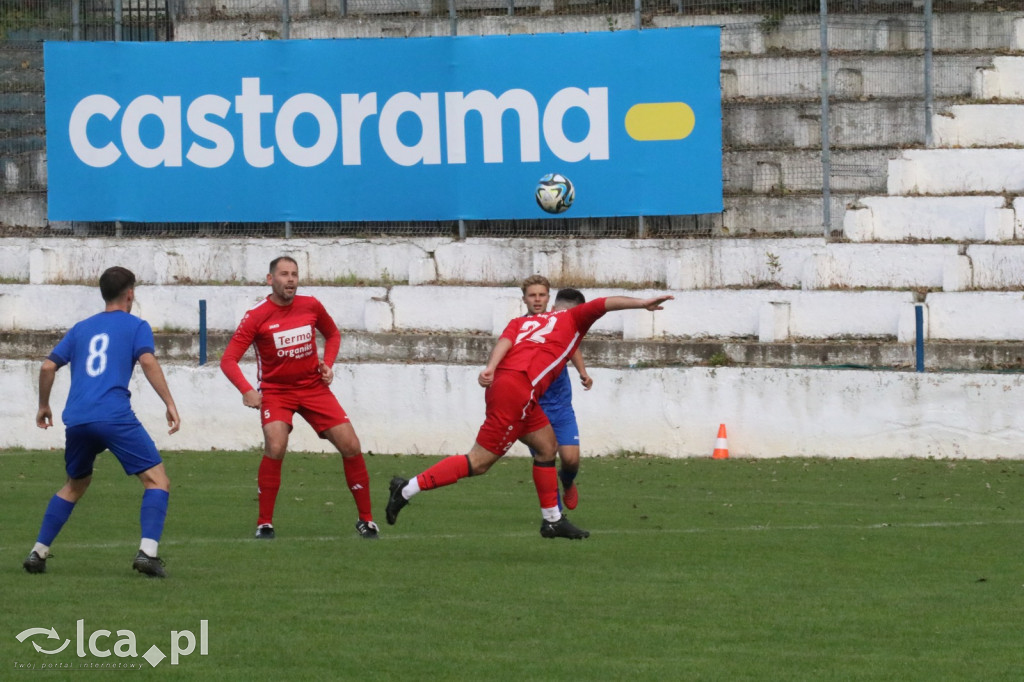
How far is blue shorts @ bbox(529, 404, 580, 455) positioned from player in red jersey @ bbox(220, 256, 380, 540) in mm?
1936

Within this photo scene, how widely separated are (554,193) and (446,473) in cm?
1117

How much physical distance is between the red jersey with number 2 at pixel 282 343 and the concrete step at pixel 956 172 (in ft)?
41.3

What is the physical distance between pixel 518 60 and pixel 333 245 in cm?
387

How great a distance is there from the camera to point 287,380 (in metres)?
12.2

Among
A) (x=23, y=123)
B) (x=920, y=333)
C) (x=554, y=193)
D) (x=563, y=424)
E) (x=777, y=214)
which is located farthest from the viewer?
(x=23, y=123)

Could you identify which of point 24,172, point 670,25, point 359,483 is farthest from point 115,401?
point 24,172

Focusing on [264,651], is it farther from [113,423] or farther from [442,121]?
[442,121]

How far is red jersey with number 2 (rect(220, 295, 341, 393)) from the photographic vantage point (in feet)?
39.3

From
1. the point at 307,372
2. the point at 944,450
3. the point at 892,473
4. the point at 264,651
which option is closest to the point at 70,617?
the point at 264,651

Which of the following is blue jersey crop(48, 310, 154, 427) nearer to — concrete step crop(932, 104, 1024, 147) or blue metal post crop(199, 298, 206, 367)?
blue metal post crop(199, 298, 206, 367)

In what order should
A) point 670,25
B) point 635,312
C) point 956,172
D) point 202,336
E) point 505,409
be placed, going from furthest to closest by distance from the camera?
point 670,25 → point 956,172 → point 635,312 → point 202,336 → point 505,409

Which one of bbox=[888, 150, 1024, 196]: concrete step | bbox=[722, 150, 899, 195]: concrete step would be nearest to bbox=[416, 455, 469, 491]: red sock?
bbox=[888, 150, 1024, 196]: concrete step

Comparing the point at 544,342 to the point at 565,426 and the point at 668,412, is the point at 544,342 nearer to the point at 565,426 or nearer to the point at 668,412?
the point at 565,426

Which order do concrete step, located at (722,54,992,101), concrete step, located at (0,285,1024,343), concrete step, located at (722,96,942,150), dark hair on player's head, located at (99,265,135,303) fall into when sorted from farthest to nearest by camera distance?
concrete step, located at (722,54,992,101)
concrete step, located at (722,96,942,150)
concrete step, located at (0,285,1024,343)
dark hair on player's head, located at (99,265,135,303)
